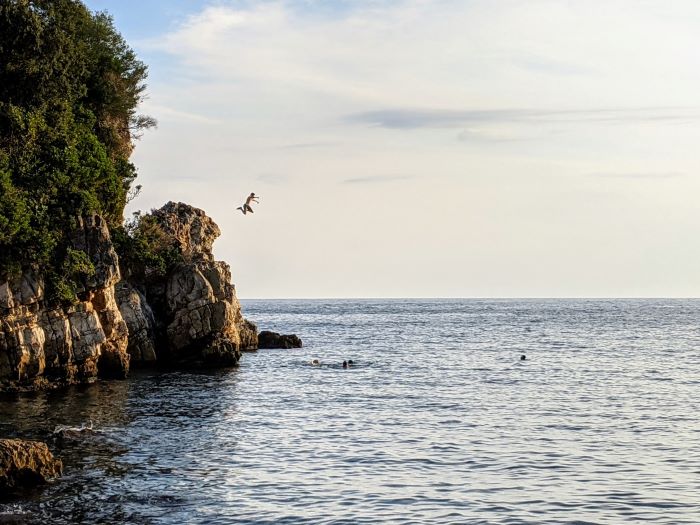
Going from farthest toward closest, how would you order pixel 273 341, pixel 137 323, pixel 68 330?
pixel 273 341, pixel 137 323, pixel 68 330

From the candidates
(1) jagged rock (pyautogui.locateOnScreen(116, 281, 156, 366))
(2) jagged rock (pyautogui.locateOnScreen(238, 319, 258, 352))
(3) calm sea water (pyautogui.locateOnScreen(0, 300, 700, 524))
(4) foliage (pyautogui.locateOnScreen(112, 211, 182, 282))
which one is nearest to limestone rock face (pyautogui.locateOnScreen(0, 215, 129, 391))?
(3) calm sea water (pyautogui.locateOnScreen(0, 300, 700, 524))

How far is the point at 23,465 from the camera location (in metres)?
24.6

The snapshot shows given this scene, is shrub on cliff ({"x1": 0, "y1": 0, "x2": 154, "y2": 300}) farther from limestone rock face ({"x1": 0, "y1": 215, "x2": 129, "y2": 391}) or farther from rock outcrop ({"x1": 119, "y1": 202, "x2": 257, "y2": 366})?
rock outcrop ({"x1": 119, "y1": 202, "x2": 257, "y2": 366})

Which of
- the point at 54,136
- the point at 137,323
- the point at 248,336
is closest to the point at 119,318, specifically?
the point at 137,323

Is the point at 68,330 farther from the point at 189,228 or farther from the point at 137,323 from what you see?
the point at 189,228

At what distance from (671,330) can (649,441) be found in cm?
9053

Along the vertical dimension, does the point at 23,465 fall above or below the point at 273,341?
below

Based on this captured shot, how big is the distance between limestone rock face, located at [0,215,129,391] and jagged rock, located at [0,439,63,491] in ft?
66.0

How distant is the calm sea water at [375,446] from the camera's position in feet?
76.9

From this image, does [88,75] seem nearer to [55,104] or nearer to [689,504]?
[55,104]

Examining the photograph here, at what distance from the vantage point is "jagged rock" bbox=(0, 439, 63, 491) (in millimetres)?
24109

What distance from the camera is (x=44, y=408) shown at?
131 ft

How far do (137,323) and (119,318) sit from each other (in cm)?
572

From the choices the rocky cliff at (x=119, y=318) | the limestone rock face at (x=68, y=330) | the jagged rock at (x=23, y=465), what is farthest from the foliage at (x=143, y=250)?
the jagged rock at (x=23, y=465)
